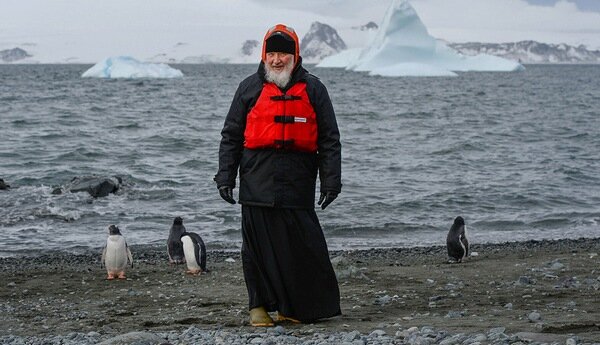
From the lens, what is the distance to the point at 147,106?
43.2 m

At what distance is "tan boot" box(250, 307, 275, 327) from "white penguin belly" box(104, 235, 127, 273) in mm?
3655

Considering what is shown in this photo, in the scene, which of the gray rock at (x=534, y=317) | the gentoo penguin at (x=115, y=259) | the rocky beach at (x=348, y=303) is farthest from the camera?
the gentoo penguin at (x=115, y=259)

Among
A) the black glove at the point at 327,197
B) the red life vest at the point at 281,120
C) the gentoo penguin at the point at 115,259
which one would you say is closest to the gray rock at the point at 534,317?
Result: the black glove at the point at 327,197

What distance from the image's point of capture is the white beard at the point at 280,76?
209 inches

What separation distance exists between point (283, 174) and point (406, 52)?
259 feet

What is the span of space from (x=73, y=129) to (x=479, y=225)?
18.8 meters

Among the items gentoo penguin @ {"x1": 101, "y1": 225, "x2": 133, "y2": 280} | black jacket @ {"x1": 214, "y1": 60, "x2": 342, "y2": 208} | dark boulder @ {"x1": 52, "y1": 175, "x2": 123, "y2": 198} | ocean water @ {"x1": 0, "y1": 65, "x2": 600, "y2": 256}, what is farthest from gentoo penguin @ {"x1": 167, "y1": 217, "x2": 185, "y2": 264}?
dark boulder @ {"x1": 52, "y1": 175, "x2": 123, "y2": 198}

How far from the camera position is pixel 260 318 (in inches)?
219

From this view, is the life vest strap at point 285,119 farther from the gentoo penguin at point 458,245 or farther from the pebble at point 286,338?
the gentoo penguin at point 458,245

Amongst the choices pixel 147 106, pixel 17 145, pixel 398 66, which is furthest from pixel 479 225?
pixel 398 66

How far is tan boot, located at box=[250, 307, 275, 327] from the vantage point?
5547 mm

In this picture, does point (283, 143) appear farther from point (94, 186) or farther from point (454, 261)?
point (94, 186)

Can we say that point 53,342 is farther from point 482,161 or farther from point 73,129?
point 73,129

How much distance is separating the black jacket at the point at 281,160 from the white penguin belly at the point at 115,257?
3795mm
